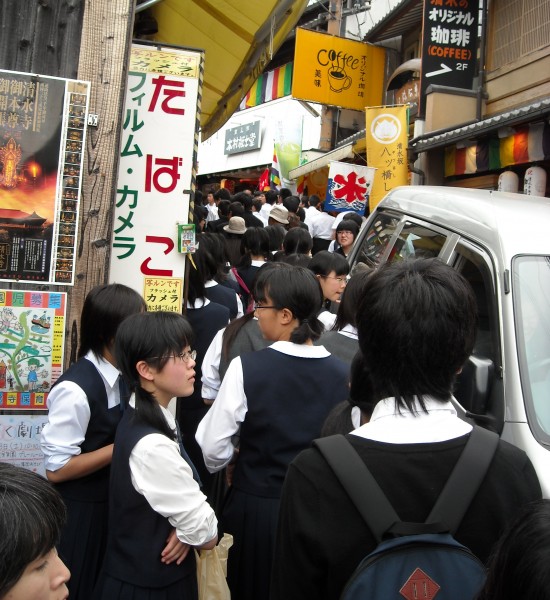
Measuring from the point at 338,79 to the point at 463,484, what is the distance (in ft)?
52.0

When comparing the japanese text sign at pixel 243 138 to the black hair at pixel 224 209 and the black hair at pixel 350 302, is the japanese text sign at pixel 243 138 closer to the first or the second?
the black hair at pixel 224 209

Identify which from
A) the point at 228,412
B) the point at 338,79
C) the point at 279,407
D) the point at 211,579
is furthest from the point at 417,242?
the point at 338,79

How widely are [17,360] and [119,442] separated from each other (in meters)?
1.52

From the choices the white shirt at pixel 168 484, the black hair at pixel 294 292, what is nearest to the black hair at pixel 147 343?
the white shirt at pixel 168 484

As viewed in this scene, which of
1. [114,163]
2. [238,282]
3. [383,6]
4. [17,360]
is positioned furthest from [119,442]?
[383,6]

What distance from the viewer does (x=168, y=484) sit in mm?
2395

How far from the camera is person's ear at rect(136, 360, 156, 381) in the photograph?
262cm

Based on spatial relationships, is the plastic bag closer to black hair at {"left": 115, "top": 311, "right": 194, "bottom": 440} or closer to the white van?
black hair at {"left": 115, "top": 311, "right": 194, "bottom": 440}

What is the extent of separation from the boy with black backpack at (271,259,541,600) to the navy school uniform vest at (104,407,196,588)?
2.71 ft

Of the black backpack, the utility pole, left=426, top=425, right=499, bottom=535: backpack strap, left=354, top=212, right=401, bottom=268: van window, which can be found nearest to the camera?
the black backpack

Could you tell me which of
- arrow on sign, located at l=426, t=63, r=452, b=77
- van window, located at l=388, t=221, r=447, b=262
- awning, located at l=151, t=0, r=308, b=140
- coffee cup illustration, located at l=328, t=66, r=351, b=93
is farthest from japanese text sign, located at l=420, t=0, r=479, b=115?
van window, located at l=388, t=221, r=447, b=262

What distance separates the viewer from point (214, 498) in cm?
487

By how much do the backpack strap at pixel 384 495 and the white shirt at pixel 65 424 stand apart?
146 centimetres

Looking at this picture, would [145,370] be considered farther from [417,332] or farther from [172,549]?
[417,332]
